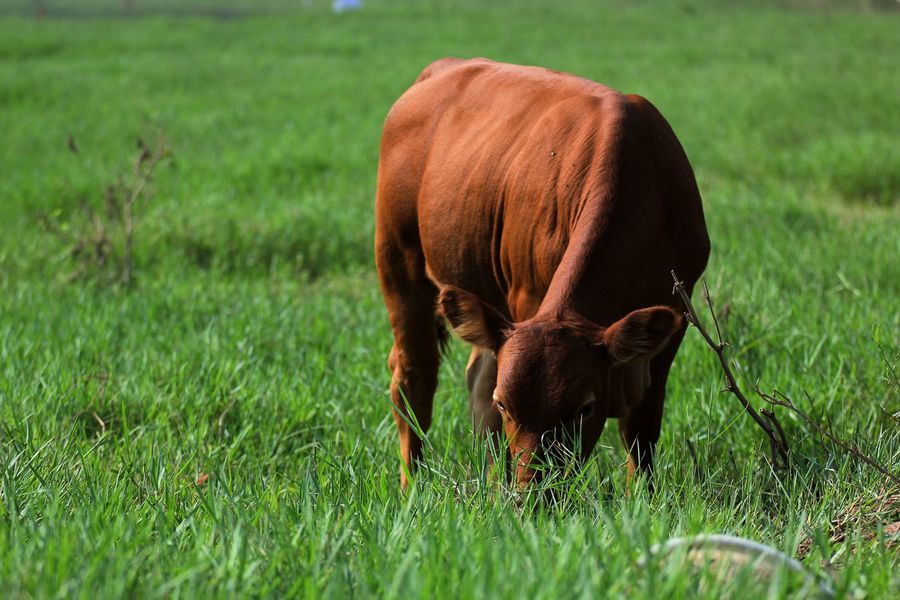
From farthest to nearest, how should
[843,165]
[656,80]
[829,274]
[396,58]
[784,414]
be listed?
[396,58] → [656,80] → [843,165] → [829,274] → [784,414]

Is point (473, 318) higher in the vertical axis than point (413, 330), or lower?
higher

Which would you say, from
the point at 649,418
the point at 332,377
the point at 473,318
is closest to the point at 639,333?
the point at 473,318

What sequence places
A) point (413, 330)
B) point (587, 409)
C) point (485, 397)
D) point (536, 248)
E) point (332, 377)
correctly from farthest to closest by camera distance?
point (332, 377), point (413, 330), point (485, 397), point (536, 248), point (587, 409)

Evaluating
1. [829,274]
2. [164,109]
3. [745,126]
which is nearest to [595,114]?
[829,274]

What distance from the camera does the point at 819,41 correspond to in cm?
2208

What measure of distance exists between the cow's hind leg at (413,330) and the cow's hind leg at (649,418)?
1074mm

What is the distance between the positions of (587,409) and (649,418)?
0.69 meters

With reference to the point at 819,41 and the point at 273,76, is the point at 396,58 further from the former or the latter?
the point at 819,41

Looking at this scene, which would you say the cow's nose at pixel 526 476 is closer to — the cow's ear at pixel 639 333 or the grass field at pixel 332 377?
the grass field at pixel 332 377

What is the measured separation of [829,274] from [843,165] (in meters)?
4.18

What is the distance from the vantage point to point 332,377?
474 cm

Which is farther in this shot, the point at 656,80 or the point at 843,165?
the point at 656,80

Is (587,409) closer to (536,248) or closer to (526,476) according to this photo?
(526,476)

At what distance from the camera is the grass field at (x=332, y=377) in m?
2.20
